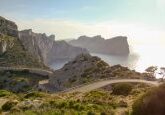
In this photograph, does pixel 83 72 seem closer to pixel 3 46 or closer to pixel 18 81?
pixel 18 81

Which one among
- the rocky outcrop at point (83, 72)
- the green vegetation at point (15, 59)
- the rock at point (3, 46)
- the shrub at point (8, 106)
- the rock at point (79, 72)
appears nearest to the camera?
the shrub at point (8, 106)

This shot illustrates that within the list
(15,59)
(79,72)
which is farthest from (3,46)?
(79,72)

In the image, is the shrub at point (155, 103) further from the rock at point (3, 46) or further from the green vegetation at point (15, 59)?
the rock at point (3, 46)

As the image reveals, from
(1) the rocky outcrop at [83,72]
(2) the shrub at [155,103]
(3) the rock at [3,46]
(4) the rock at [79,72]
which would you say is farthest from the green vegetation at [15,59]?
(2) the shrub at [155,103]

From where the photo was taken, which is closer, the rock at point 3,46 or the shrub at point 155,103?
the shrub at point 155,103

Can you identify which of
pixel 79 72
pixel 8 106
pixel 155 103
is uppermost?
pixel 155 103

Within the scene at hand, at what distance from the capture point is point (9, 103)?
34.4 m

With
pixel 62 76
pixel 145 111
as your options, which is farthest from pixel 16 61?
pixel 145 111

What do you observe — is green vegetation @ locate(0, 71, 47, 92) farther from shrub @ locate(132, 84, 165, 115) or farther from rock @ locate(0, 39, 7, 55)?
shrub @ locate(132, 84, 165, 115)

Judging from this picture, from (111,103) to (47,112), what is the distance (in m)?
8.56

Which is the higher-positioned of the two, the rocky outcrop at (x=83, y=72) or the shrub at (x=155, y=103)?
the shrub at (x=155, y=103)

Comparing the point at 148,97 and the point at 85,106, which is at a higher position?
the point at 148,97

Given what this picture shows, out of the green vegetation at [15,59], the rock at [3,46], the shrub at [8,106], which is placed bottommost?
the green vegetation at [15,59]

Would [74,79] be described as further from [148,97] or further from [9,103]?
[148,97]
